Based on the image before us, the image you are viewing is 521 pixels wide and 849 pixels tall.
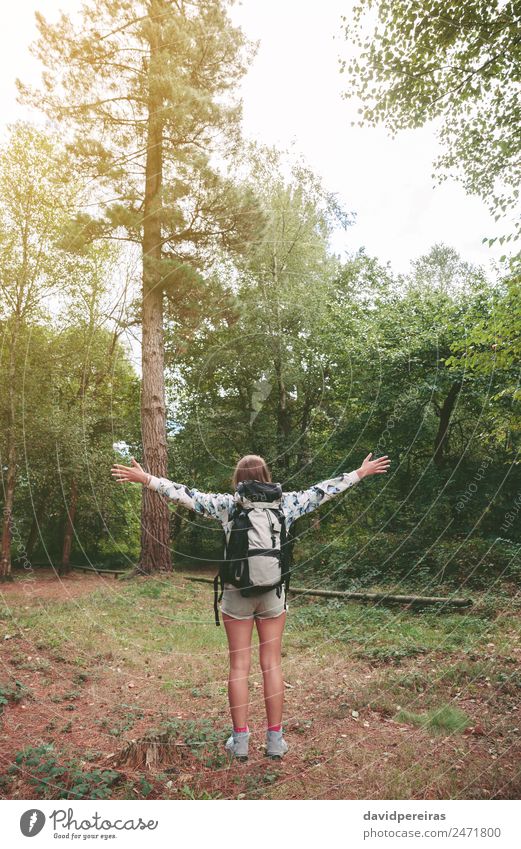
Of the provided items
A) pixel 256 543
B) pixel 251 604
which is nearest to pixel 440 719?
pixel 251 604

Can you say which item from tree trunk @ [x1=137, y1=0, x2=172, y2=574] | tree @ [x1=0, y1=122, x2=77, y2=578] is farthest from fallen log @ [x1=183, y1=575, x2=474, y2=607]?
tree @ [x1=0, y1=122, x2=77, y2=578]

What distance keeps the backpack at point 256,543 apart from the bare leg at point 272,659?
0.76ft

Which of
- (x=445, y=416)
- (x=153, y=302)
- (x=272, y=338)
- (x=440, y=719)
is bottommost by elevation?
(x=440, y=719)

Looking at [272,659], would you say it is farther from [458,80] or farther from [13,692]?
[458,80]

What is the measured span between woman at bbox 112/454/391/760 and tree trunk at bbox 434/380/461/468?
3.36 metres

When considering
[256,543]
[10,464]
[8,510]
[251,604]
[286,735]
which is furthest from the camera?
[8,510]

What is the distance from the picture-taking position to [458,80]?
5586 millimetres

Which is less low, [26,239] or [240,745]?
[26,239]

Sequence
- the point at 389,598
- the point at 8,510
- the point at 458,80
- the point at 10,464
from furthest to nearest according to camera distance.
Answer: the point at 8,510, the point at 10,464, the point at 389,598, the point at 458,80

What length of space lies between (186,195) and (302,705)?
5.81 metres

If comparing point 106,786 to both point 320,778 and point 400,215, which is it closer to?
point 320,778

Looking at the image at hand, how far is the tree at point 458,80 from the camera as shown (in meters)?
5.26

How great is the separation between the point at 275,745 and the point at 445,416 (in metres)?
4.25

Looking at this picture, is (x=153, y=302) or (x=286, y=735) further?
(x=153, y=302)
